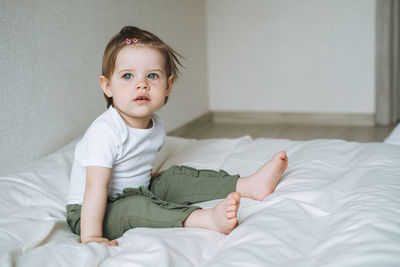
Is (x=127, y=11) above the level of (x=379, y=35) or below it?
above

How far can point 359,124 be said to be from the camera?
145 inches

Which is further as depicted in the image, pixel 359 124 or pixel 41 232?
pixel 359 124

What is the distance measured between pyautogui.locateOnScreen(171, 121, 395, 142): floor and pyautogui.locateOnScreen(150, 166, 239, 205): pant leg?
73.3 inches

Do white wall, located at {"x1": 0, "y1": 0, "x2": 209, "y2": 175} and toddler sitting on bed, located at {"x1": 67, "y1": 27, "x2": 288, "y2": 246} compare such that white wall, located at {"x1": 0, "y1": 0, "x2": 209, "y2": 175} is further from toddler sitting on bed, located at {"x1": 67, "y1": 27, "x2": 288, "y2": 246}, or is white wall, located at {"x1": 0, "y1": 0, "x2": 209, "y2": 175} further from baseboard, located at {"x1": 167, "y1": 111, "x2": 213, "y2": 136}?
baseboard, located at {"x1": 167, "y1": 111, "x2": 213, "y2": 136}

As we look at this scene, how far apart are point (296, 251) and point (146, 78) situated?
0.68 meters

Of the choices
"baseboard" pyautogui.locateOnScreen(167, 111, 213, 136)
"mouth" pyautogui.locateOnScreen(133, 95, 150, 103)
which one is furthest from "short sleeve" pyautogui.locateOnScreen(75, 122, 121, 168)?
Result: "baseboard" pyautogui.locateOnScreen(167, 111, 213, 136)

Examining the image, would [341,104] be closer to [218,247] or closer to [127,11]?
[127,11]

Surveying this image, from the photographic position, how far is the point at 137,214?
129cm

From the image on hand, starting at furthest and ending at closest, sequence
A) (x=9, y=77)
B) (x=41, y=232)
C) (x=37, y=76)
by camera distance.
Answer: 1. (x=37, y=76)
2. (x=9, y=77)
3. (x=41, y=232)

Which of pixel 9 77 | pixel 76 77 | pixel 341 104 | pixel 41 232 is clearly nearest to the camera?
pixel 41 232

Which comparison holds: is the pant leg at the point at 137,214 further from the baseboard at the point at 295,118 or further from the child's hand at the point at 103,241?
the baseboard at the point at 295,118

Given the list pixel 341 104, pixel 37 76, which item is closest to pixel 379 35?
pixel 341 104

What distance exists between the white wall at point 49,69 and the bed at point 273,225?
23 centimetres

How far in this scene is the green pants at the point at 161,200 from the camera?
127cm
